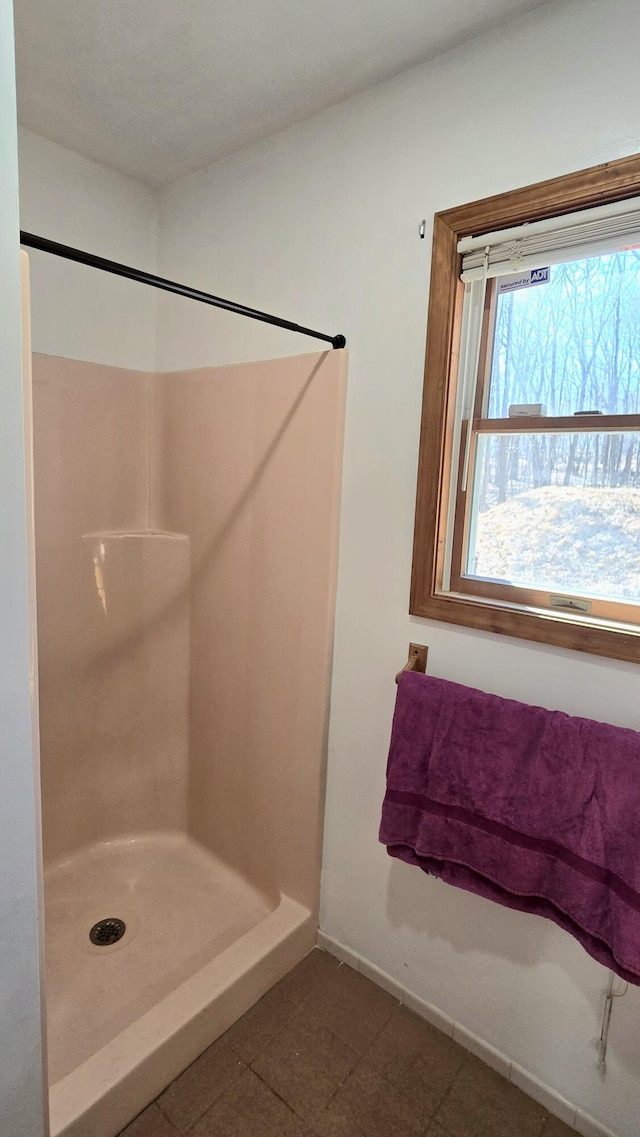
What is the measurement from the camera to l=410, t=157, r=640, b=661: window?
1214 mm

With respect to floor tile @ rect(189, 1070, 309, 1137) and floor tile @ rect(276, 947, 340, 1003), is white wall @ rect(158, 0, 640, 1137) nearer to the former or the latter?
floor tile @ rect(276, 947, 340, 1003)

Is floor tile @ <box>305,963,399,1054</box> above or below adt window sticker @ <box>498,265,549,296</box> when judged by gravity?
below

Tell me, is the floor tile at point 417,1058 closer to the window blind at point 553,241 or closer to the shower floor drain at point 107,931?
the shower floor drain at point 107,931

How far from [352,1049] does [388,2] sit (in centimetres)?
252

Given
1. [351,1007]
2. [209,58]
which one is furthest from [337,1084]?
[209,58]

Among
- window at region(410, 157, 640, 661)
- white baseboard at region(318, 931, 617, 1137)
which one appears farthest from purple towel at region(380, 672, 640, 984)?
A: white baseboard at region(318, 931, 617, 1137)

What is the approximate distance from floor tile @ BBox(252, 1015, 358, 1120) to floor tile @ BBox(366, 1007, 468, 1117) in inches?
3.5

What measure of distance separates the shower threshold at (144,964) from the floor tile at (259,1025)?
0.03 meters

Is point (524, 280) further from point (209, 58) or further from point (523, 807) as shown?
point (523, 807)

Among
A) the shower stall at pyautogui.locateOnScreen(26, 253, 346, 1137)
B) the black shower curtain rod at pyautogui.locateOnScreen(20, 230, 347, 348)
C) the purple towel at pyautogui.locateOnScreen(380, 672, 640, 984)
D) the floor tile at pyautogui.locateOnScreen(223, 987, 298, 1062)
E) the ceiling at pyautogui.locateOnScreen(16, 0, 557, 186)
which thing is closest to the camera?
the black shower curtain rod at pyautogui.locateOnScreen(20, 230, 347, 348)

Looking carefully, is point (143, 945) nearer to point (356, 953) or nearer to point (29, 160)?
point (356, 953)

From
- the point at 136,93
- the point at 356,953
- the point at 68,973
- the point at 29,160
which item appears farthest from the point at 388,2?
the point at 68,973

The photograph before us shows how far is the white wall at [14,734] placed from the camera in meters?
0.79

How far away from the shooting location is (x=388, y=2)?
47.9 inches
